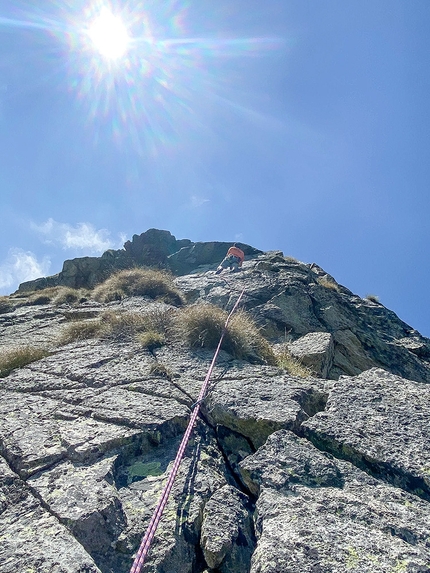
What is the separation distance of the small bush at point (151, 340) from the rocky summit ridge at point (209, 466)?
76mm

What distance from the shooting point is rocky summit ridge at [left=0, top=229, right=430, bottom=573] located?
101 inches

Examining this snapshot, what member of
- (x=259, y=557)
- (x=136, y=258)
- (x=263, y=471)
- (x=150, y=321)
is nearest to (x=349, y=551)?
(x=259, y=557)

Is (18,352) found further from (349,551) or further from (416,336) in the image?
(416,336)

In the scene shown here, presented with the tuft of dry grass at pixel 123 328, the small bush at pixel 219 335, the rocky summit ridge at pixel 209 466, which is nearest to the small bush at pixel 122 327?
the tuft of dry grass at pixel 123 328

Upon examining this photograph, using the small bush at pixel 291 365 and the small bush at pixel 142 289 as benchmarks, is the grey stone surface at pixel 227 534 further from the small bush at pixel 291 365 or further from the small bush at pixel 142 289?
the small bush at pixel 142 289

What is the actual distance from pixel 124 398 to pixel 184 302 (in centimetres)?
777

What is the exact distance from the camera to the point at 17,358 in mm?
6605

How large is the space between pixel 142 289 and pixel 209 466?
32.1 ft

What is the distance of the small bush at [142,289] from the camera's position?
12.6 m

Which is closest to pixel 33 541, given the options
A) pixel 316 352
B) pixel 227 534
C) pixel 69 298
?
pixel 227 534

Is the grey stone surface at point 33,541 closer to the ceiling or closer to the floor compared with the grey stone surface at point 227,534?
closer to the floor

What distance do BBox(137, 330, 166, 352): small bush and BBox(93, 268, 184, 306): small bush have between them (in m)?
5.05

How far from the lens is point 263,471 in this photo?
128 inches

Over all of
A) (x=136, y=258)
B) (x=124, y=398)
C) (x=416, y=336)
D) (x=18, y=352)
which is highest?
(x=136, y=258)
